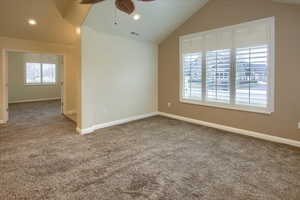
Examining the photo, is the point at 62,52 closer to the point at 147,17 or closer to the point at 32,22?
the point at 32,22

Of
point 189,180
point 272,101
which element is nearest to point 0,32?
point 189,180

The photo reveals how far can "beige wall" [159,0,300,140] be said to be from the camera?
10.1 ft

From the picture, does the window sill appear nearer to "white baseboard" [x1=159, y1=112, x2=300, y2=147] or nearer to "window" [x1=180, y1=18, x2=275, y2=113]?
"window" [x1=180, y1=18, x2=275, y2=113]

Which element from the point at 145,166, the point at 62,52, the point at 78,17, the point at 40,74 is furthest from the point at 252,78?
the point at 40,74

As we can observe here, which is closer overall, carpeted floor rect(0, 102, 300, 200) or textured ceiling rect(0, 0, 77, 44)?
carpeted floor rect(0, 102, 300, 200)

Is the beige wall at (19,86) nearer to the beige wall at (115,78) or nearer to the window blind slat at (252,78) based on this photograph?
the beige wall at (115,78)

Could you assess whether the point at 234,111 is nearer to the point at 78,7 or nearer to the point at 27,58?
the point at 78,7

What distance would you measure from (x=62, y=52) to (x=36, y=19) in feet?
4.91

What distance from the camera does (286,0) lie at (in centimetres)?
296

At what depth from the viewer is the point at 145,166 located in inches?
96.6

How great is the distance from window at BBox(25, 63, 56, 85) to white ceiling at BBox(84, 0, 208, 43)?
6.55 meters

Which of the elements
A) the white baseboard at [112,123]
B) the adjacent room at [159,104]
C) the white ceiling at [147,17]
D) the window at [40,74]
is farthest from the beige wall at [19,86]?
the white ceiling at [147,17]

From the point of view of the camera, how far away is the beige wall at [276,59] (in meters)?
3.08

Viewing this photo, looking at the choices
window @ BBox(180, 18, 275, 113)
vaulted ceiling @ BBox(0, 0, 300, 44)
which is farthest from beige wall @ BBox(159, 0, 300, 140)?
vaulted ceiling @ BBox(0, 0, 300, 44)
